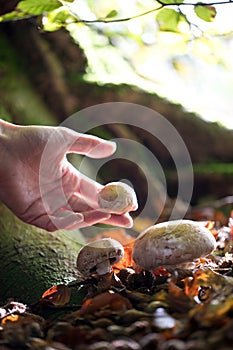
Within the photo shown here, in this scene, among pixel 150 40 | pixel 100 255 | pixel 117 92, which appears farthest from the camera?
pixel 117 92

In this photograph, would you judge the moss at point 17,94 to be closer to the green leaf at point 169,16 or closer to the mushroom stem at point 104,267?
the green leaf at point 169,16

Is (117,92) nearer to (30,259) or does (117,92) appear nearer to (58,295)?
(30,259)

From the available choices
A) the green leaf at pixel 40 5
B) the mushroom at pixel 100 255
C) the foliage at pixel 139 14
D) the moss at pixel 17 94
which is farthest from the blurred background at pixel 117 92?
the mushroom at pixel 100 255

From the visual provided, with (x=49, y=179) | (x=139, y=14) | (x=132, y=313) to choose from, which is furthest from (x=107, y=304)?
(x=139, y=14)

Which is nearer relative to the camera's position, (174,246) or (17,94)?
(174,246)

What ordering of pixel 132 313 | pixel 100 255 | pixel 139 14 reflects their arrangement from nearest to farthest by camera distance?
pixel 132 313 < pixel 100 255 < pixel 139 14

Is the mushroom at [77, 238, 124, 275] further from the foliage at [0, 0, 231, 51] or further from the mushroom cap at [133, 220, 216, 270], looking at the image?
the foliage at [0, 0, 231, 51]

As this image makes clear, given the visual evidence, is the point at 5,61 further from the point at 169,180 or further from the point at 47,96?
the point at 169,180
